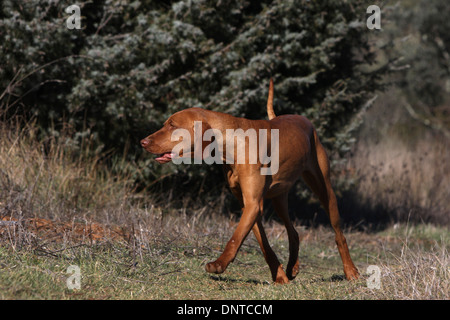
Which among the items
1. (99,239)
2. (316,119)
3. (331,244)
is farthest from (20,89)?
(331,244)

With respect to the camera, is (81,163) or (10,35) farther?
(81,163)

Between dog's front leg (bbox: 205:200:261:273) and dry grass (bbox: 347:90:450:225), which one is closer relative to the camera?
dog's front leg (bbox: 205:200:261:273)

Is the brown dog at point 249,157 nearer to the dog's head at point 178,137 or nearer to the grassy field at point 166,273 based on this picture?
the dog's head at point 178,137

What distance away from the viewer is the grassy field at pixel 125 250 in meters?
4.38

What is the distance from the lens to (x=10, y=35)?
24.6 feet

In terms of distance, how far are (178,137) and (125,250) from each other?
4.27 feet

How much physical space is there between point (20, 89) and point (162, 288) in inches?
173

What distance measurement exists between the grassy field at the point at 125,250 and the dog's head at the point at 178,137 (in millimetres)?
1006

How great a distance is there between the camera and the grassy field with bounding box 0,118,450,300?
438 cm

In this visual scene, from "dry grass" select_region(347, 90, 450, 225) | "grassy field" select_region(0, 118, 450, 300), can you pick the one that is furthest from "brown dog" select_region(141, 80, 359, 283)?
"dry grass" select_region(347, 90, 450, 225)

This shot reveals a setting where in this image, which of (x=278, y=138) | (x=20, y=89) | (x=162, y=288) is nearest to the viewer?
(x=162, y=288)

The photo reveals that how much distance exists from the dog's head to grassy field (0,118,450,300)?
1.01 metres

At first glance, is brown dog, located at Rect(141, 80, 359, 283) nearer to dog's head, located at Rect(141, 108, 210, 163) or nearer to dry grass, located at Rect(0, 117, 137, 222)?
dog's head, located at Rect(141, 108, 210, 163)
